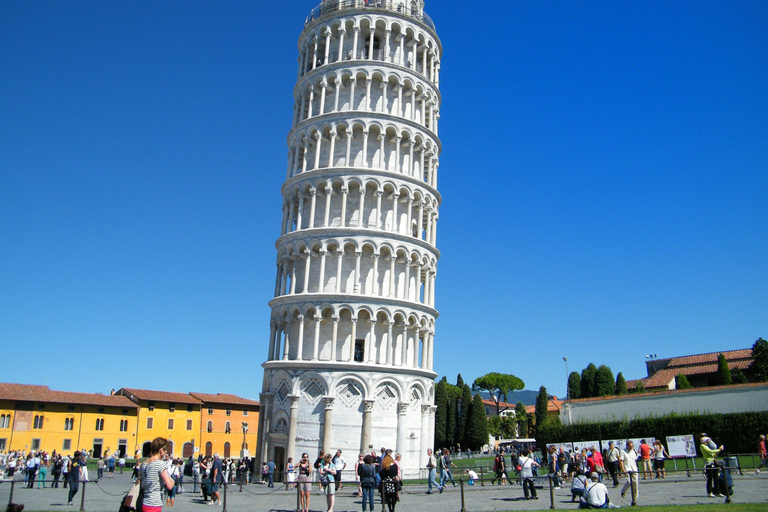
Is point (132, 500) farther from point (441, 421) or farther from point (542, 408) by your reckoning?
point (542, 408)

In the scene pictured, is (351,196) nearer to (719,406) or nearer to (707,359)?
(719,406)

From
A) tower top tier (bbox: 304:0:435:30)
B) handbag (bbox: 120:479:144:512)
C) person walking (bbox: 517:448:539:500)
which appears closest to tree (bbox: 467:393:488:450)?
tower top tier (bbox: 304:0:435:30)

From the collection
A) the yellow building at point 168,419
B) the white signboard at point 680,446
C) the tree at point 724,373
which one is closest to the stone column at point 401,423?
the white signboard at point 680,446

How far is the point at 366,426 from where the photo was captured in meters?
34.2

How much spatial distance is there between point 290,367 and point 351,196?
1129cm

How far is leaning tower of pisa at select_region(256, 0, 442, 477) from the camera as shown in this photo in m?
35.1

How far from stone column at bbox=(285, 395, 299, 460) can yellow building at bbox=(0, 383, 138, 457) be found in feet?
136

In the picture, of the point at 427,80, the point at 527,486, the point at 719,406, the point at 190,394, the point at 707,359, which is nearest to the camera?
the point at 527,486

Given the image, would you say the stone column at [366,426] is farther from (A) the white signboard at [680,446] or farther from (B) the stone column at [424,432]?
(A) the white signboard at [680,446]

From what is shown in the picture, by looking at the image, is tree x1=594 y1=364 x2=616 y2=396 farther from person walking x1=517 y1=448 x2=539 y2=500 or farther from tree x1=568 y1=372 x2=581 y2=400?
person walking x1=517 y1=448 x2=539 y2=500

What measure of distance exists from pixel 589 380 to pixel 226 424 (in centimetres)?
4799

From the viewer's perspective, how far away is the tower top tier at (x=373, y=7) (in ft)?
140

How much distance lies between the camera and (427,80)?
43.4 metres

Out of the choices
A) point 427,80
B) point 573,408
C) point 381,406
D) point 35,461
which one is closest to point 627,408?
point 573,408
